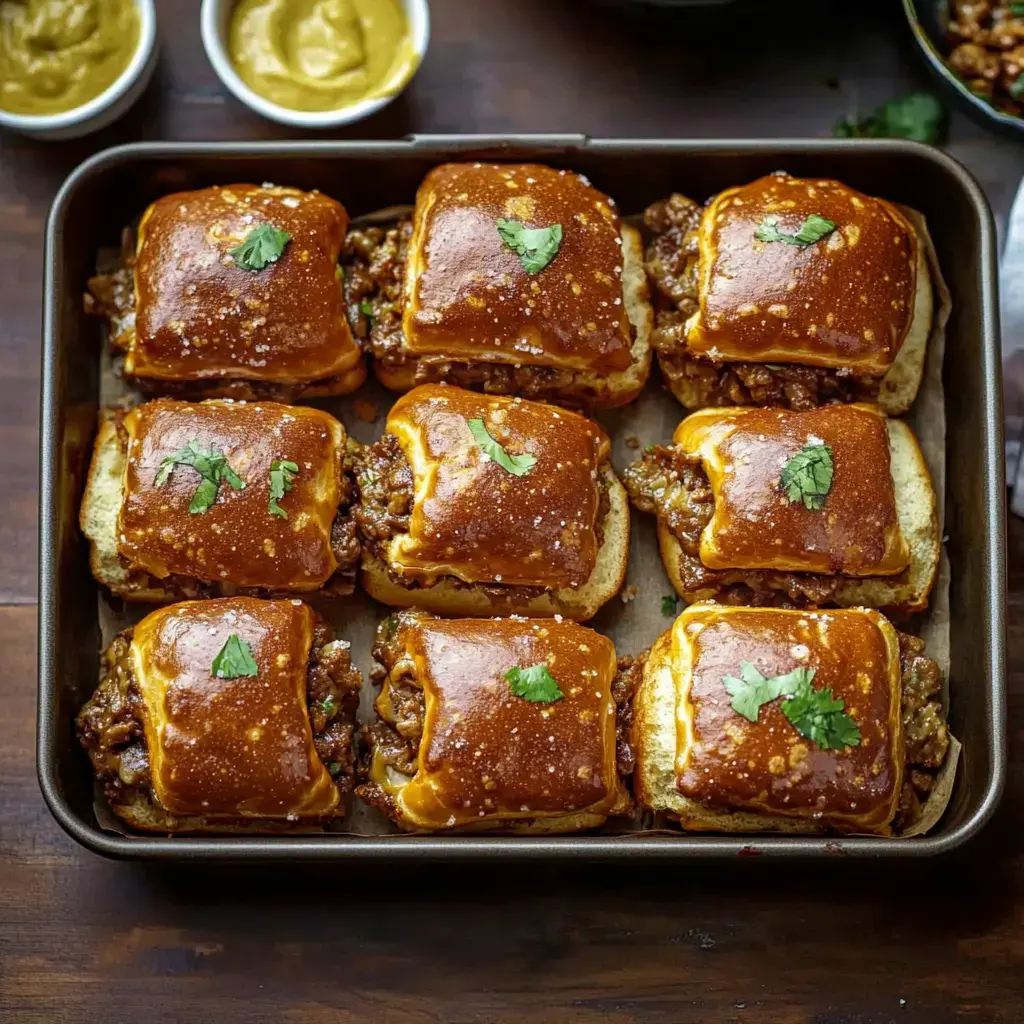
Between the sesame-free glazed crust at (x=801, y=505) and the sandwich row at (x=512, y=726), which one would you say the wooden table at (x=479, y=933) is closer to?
the sandwich row at (x=512, y=726)

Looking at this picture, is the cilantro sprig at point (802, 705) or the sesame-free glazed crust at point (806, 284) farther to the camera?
the sesame-free glazed crust at point (806, 284)

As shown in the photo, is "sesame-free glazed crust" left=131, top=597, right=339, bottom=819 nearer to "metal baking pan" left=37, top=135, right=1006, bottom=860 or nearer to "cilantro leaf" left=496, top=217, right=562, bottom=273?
"metal baking pan" left=37, top=135, right=1006, bottom=860

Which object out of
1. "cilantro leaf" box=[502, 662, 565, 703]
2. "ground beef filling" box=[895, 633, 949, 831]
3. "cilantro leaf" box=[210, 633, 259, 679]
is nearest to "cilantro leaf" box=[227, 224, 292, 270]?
"cilantro leaf" box=[210, 633, 259, 679]

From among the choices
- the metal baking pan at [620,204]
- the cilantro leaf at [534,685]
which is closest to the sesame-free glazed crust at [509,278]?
the metal baking pan at [620,204]

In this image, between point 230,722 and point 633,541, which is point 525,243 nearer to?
point 633,541

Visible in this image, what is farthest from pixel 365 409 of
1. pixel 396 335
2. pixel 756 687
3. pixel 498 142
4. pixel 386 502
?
pixel 756 687

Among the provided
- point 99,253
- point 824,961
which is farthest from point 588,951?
point 99,253

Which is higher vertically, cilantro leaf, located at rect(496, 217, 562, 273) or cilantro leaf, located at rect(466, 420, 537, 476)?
cilantro leaf, located at rect(496, 217, 562, 273)
